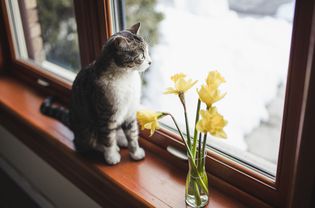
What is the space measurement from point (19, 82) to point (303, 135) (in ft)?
4.29

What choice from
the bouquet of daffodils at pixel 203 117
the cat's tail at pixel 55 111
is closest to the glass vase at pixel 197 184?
the bouquet of daffodils at pixel 203 117

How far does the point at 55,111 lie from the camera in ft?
4.61

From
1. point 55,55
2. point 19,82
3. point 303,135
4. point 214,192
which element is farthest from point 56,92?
point 303,135

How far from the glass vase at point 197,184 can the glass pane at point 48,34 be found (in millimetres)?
662

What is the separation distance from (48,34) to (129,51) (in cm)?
67

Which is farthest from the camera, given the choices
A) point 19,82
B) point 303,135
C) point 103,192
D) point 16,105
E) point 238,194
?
point 19,82

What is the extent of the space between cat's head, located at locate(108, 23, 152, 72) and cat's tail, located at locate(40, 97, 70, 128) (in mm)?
481

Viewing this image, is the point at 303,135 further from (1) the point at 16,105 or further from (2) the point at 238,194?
(1) the point at 16,105

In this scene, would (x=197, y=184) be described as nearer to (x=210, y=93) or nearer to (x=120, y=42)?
(x=210, y=93)

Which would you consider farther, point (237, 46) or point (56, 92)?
point (56, 92)

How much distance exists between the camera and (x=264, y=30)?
0.84 meters

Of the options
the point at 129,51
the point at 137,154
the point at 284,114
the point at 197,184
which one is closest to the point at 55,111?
the point at 137,154

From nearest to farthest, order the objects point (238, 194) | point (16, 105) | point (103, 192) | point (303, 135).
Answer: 1. point (303, 135)
2. point (238, 194)
3. point (103, 192)
4. point (16, 105)

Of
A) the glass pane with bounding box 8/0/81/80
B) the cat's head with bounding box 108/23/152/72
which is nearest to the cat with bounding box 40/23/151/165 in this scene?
the cat's head with bounding box 108/23/152/72
